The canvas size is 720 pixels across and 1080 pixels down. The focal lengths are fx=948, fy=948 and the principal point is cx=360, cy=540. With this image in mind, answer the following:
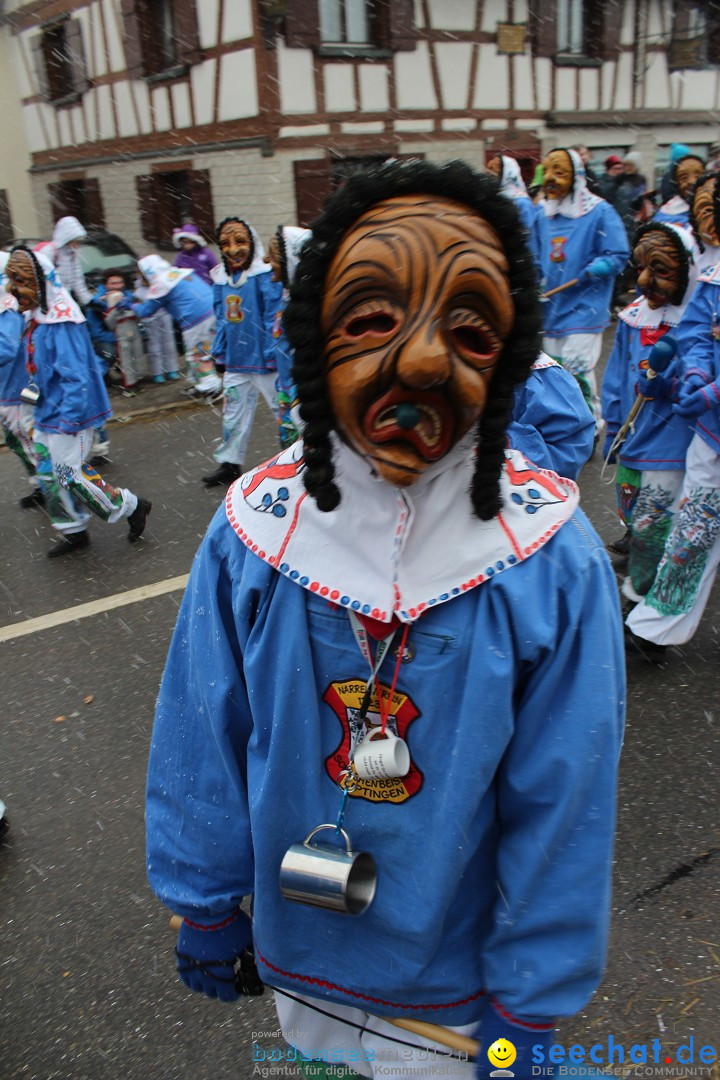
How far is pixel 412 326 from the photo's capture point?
50.0 inches

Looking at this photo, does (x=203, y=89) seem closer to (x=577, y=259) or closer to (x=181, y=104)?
(x=181, y=104)

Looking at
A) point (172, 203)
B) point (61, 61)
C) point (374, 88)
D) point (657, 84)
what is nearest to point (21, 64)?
point (61, 61)

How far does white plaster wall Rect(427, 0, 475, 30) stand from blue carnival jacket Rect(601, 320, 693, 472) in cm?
1317

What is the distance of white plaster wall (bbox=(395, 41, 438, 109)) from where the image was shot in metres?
15.5

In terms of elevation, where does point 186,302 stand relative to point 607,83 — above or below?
below

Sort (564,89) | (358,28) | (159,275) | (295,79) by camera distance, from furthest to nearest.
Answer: (564,89)
(358,28)
(295,79)
(159,275)

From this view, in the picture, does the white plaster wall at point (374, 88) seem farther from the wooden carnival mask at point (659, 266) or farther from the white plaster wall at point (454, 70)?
the wooden carnival mask at point (659, 266)

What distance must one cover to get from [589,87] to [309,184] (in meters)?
6.85

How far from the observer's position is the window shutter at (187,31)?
48.2 ft

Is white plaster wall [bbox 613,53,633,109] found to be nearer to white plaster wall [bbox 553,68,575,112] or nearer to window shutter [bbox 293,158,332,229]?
white plaster wall [bbox 553,68,575,112]

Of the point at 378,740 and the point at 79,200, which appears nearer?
the point at 378,740

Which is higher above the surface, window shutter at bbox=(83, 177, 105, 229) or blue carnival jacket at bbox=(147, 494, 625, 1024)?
window shutter at bbox=(83, 177, 105, 229)

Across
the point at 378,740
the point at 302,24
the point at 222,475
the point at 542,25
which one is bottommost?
the point at 222,475

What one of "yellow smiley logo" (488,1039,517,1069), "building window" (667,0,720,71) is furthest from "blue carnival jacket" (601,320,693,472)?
"building window" (667,0,720,71)
